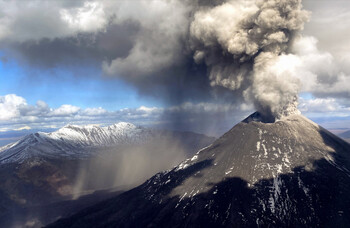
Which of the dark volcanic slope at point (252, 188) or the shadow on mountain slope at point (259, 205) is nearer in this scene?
the shadow on mountain slope at point (259, 205)

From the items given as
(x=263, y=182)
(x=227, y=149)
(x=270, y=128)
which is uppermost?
(x=270, y=128)

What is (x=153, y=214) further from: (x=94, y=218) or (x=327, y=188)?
(x=327, y=188)

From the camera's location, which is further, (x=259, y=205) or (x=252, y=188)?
(x=252, y=188)

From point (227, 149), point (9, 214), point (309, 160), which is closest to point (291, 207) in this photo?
point (309, 160)

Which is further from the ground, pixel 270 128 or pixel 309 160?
pixel 270 128

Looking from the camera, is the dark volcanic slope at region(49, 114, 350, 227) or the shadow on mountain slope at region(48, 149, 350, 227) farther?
the dark volcanic slope at region(49, 114, 350, 227)

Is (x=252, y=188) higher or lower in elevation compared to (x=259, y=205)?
higher

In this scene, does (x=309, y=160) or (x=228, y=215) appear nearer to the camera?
(x=228, y=215)

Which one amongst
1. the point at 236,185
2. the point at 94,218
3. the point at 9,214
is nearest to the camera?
the point at 236,185
